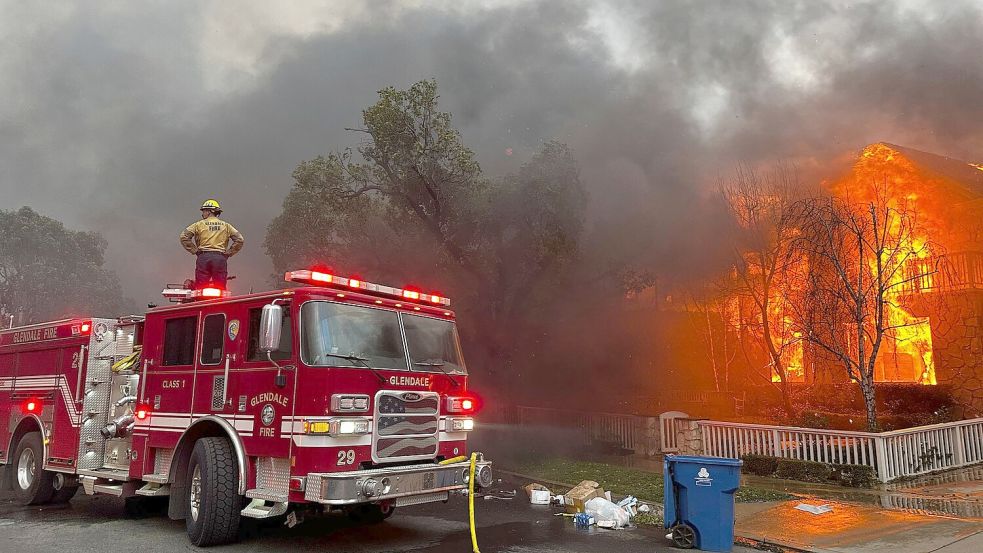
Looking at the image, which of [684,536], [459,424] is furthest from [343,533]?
[684,536]

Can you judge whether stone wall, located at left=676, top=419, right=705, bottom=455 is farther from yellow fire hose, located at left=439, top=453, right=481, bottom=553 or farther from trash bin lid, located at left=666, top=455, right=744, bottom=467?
yellow fire hose, located at left=439, top=453, right=481, bottom=553

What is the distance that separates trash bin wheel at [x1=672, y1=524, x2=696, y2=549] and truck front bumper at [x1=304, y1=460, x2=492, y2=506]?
1732mm

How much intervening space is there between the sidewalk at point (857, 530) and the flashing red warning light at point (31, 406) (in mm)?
7892

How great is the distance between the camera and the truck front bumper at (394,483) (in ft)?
16.0

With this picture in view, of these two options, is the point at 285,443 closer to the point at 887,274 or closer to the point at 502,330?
the point at 887,274

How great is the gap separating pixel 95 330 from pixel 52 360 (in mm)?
943

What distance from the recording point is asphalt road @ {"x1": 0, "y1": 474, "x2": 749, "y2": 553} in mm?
Result: 5777

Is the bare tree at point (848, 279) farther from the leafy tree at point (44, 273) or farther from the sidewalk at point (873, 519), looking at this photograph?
the leafy tree at point (44, 273)

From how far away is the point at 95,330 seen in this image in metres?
7.27

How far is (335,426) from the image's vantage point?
505 centimetres

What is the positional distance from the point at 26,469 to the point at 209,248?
3.58 metres

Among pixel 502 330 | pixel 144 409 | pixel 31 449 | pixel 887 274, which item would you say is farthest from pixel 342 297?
pixel 502 330

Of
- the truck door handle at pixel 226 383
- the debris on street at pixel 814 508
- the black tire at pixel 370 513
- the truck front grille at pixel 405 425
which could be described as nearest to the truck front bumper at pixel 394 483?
the truck front grille at pixel 405 425

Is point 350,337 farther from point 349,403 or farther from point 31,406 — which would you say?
point 31,406
